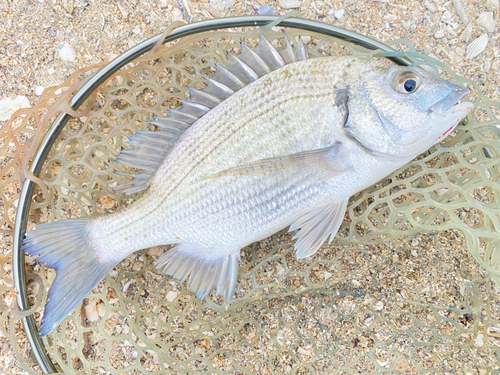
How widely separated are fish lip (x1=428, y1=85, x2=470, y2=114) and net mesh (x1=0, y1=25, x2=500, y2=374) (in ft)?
1.48

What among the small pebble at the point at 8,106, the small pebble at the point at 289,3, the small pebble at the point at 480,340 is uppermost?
the small pebble at the point at 8,106

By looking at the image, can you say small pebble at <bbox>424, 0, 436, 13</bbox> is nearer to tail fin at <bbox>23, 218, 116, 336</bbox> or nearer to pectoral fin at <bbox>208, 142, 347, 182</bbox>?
pectoral fin at <bbox>208, 142, 347, 182</bbox>

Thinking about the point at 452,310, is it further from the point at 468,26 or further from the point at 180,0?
the point at 180,0

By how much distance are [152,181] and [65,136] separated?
707 millimetres

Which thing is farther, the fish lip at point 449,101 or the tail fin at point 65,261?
the tail fin at point 65,261

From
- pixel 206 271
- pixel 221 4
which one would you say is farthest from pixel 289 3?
pixel 206 271

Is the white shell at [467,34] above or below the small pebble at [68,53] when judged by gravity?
below

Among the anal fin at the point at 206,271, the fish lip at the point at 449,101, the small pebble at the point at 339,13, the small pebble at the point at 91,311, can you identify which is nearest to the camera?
the fish lip at the point at 449,101

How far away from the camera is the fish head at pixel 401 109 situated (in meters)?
1.73

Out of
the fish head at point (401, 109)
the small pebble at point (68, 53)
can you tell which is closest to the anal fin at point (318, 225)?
the fish head at point (401, 109)

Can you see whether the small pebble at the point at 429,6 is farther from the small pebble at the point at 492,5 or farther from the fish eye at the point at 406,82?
the fish eye at the point at 406,82

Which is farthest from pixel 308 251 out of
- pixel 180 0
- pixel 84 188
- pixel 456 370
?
pixel 180 0

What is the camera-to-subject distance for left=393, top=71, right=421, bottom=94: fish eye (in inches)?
69.1

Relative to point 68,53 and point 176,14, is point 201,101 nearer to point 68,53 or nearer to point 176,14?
point 176,14
